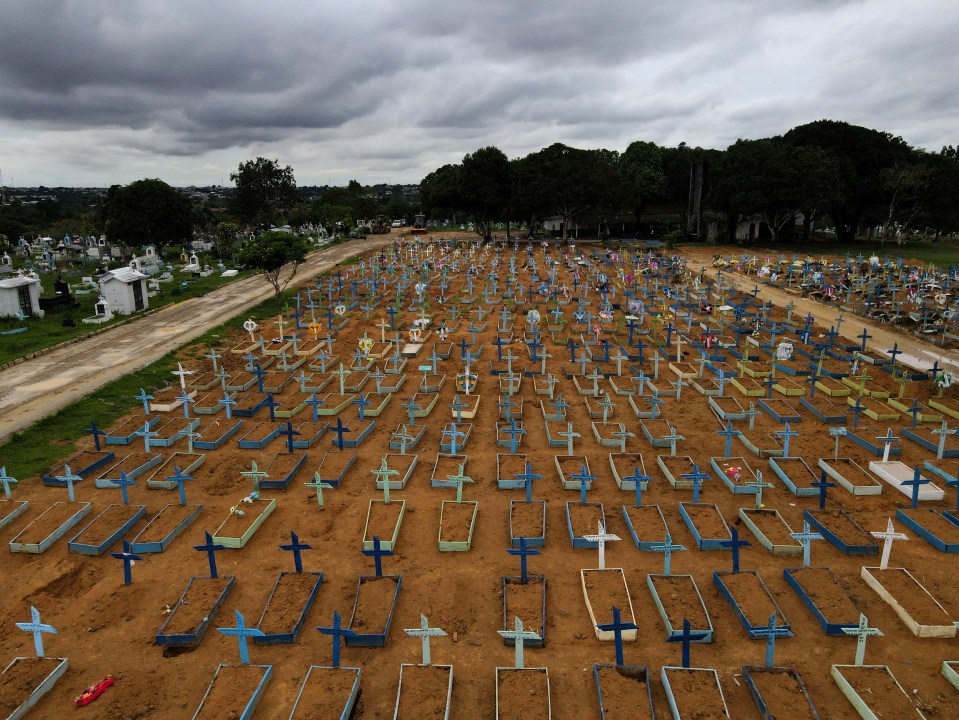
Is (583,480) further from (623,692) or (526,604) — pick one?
(623,692)

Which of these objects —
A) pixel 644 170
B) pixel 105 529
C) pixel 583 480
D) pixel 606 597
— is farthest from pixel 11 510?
pixel 644 170

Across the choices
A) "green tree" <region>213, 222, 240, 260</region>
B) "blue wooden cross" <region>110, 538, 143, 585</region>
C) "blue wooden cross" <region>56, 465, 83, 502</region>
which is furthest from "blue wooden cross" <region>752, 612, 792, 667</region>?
"green tree" <region>213, 222, 240, 260</region>

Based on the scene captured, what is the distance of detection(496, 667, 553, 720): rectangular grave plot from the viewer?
8516mm

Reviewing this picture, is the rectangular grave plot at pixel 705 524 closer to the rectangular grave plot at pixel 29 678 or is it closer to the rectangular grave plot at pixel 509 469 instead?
the rectangular grave plot at pixel 509 469

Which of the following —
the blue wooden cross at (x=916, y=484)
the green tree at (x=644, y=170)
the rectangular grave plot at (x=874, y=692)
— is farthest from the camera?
the green tree at (x=644, y=170)

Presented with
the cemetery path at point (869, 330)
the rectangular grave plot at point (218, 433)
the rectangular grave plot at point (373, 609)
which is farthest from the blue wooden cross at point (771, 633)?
the cemetery path at point (869, 330)

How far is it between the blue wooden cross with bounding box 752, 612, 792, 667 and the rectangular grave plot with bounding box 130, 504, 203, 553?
11366 millimetres

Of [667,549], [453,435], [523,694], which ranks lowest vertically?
[523,694]

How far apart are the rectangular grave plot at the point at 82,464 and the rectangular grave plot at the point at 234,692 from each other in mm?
9125

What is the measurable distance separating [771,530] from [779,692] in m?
4.62

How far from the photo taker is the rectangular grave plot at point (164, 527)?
41.5 ft

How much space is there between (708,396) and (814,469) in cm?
572

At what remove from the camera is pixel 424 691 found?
8.89m

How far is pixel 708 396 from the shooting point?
21.2 meters
